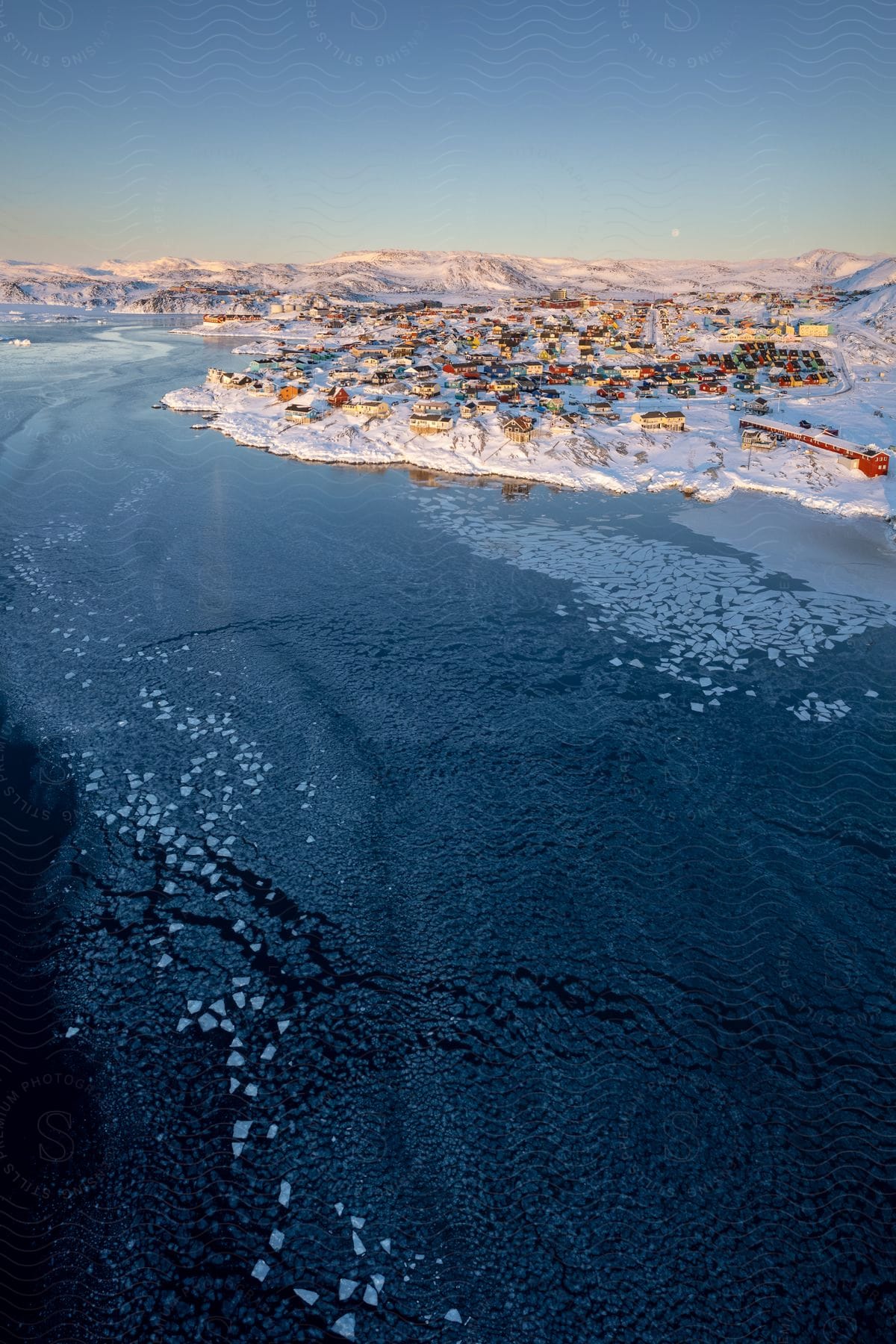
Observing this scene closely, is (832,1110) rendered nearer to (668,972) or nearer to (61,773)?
(668,972)

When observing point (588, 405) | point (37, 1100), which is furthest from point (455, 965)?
point (588, 405)

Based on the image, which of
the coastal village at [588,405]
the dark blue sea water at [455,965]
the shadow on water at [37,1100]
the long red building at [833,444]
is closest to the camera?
the shadow on water at [37,1100]

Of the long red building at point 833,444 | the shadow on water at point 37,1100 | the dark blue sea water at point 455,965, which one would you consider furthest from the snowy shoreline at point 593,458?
the shadow on water at point 37,1100

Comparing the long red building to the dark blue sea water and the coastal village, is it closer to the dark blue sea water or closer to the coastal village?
the coastal village

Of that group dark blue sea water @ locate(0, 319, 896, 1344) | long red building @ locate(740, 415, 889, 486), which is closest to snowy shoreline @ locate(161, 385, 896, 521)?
long red building @ locate(740, 415, 889, 486)

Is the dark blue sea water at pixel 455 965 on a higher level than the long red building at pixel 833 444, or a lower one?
lower

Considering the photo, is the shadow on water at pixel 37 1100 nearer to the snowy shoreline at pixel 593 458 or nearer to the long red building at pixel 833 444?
the snowy shoreline at pixel 593 458

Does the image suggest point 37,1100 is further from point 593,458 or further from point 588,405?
point 588,405
